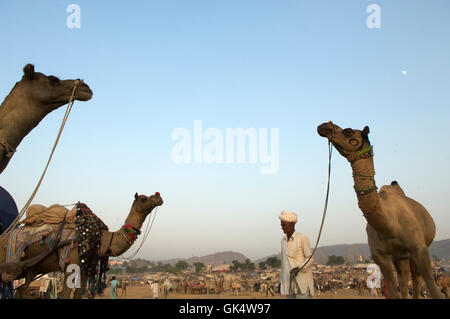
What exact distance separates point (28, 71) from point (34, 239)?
4.12 metres

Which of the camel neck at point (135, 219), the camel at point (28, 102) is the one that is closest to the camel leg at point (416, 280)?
the camel neck at point (135, 219)

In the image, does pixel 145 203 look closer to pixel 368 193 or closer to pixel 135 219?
pixel 135 219

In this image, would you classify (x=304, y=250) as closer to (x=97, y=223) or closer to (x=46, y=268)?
(x=97, y=223)

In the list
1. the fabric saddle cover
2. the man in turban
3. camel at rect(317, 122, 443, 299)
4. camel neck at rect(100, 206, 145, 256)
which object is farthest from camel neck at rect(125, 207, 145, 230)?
camel at rect(317, 122, 443, 299)

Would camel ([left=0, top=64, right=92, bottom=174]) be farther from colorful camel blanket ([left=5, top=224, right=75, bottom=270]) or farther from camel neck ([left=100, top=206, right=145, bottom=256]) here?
camel neck ([left=100, top=206, right=145, bottom=256])

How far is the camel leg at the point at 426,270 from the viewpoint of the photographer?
5.77 m

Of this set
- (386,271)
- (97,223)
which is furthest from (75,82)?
(386,271)

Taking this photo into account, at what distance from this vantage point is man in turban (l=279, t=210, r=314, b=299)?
594 centimetres

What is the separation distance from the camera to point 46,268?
325 inches

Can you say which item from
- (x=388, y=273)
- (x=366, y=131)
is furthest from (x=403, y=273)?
(x=366, y=131)

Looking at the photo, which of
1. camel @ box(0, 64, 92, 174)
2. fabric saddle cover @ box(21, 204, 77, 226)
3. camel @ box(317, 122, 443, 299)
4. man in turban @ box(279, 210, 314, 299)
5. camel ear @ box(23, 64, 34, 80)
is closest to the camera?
camel @ box(0, 64, 92, 174)

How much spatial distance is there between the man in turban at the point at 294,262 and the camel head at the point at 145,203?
450cm

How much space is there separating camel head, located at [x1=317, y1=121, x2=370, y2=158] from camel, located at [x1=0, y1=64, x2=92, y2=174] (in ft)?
13.0
